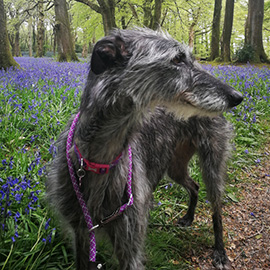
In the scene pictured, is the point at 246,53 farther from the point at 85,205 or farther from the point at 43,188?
the point at 85,205

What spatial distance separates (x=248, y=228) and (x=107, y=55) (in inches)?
125

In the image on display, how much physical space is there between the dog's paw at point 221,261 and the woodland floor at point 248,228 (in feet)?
0.25

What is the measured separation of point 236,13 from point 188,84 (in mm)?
35415

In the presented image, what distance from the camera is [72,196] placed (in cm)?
211

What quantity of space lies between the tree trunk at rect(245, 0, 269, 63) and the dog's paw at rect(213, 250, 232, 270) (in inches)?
549

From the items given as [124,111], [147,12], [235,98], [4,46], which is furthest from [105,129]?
[147,12]

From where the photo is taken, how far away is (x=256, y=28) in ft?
49.4

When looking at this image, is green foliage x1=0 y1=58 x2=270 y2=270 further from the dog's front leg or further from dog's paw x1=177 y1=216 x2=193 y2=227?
the dog's front leg

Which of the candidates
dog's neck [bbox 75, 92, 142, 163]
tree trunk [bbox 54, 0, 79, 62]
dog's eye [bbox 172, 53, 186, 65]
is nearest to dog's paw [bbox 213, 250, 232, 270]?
dog's neck [bbox 75, 92, 142, 163]

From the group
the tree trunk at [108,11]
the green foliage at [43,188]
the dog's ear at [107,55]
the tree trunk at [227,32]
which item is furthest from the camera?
the tree trunk at [227,32]

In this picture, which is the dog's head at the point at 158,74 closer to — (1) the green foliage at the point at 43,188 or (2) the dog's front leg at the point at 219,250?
(1) the green foliage at the point at 43,188

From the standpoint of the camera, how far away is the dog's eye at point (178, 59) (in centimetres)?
198

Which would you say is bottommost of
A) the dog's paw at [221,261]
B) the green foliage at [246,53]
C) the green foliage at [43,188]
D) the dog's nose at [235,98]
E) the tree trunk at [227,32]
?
the dog's paw at [221,261]

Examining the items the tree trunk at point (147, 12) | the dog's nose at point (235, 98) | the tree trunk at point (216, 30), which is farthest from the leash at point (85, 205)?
the tree trunk at point (216, 30)
